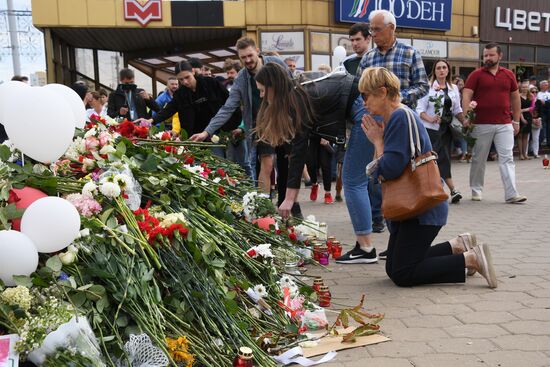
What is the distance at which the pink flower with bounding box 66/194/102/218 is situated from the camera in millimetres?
2730

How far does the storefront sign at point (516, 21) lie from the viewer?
1951cm

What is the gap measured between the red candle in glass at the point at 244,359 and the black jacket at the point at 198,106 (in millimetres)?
4281

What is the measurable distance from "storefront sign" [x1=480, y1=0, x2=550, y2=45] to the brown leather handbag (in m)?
17.5

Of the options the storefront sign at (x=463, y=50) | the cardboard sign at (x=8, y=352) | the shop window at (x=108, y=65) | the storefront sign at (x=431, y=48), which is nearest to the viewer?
the cardboard sign at (x=8, y=352)

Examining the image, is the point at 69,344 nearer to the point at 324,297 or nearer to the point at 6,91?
the point at 6,91

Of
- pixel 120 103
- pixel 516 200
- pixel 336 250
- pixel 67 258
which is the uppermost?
pixel 120 103

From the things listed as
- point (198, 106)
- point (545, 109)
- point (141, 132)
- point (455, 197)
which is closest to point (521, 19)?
point (545, 109)

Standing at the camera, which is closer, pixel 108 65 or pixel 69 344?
pixel 69 344

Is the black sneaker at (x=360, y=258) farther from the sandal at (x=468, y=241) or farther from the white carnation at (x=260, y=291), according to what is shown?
the white carnation at (x=260, y=291)

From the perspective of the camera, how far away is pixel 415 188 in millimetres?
3580

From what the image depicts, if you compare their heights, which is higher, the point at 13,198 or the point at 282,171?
the point at 13,198

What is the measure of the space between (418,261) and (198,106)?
3.59 metres

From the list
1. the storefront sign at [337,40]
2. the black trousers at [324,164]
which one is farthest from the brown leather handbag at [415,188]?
the storefront sign at [337,40]

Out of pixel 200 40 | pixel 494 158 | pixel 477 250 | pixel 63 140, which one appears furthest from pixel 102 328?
pixel 200 40
